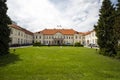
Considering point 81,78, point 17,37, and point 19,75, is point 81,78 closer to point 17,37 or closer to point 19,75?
point 19,75

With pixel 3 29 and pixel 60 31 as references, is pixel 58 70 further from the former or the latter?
pixel 60 31

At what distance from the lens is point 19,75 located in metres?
12.6

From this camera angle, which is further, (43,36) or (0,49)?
(43,36)

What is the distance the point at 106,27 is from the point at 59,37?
229ft

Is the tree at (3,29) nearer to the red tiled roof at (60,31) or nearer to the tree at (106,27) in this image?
the tree at (106,27)

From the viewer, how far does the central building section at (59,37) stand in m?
97.4

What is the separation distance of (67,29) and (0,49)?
8047 cm

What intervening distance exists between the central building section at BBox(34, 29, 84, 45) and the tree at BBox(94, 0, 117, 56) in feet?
220

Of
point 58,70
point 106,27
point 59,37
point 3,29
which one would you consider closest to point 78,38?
point 59,37

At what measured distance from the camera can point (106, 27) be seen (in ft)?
93.5

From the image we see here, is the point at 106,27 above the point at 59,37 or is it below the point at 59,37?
below

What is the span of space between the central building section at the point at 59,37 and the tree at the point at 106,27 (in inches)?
2636

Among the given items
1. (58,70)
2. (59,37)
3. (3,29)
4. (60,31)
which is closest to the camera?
(58,70)

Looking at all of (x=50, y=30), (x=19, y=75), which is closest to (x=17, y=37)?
(x=50, y=30)
